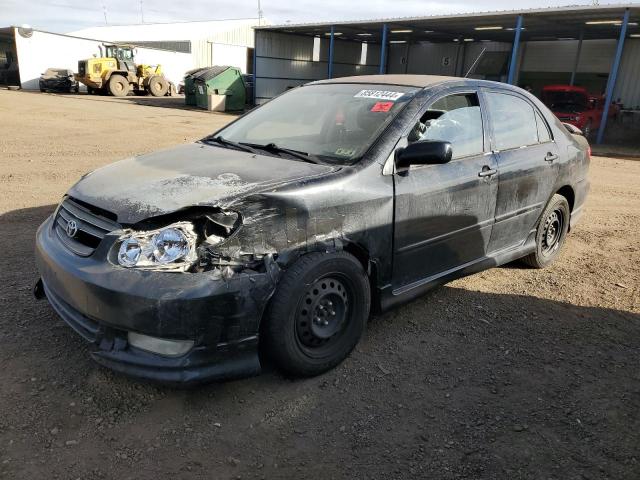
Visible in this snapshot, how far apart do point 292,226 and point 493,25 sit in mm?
22385

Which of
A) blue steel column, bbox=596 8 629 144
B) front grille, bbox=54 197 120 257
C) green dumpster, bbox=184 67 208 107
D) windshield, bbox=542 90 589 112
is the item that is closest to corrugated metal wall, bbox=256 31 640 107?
green dumpster, bbox=184 67 208 107

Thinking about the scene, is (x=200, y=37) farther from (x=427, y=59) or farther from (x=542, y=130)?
(x=542, y=130)

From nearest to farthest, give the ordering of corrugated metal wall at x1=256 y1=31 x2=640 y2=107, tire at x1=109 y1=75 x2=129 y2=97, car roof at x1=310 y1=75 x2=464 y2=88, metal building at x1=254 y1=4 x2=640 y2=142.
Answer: car roof at x1=310 y1=75 x2=464 y2=88
metal building at x1=254 y1=4 x2=640 y2=142
corrugated metal wall at x1=256 y1=31 x2=640 y2=107
tire at x1=109 y1=75 x2=129 y2=97

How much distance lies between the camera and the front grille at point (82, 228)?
2652 mm

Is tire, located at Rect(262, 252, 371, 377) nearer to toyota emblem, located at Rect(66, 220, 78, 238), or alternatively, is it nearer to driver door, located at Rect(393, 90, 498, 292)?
driver door, located at Rect(393, 90, 498, 292)

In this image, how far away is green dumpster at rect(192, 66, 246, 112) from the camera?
24.3 m

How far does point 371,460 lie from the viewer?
2377 mm

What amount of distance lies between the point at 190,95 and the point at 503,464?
2581 cm

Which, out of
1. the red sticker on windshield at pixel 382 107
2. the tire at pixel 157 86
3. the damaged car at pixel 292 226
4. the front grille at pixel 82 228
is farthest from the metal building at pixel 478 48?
the front grille at pixel 82 228

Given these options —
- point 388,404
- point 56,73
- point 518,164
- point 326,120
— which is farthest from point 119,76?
point 388,404

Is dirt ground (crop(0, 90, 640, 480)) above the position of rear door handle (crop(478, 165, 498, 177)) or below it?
below

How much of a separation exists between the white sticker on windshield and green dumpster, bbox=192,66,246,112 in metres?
21.7

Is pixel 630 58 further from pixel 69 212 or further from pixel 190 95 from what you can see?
pixel 69 212

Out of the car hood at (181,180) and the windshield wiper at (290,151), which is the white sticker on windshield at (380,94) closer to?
the windshield wiper at (290,151)
